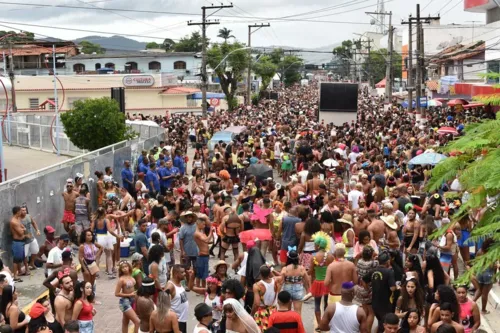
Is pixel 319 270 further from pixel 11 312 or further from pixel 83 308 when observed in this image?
pixel 11 312

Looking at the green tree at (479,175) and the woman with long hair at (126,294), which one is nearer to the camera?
the green tree at (479,175)

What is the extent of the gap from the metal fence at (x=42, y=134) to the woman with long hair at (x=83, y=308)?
22.9m

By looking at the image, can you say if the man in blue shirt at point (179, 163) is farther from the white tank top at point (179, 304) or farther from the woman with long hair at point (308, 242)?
the white tank top at point (179, 304)

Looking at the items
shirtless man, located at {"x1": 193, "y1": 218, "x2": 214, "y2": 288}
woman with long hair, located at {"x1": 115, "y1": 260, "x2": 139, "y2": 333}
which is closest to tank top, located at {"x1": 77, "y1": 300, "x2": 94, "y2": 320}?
woman with long hair, located at {"x1": 115, "y1": 260, "x2": 139, "y2": 333}

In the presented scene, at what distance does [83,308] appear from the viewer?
923cm

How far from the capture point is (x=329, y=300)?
1063 centimetres

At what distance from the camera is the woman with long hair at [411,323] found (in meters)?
8.67

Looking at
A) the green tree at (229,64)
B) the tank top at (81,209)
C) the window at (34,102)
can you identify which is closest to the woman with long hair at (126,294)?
the tank top at (81,209)

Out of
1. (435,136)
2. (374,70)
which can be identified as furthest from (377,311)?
(374,70)

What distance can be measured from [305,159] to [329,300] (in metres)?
13.3

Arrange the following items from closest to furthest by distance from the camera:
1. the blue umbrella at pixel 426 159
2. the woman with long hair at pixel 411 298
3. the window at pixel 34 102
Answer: the woman with long hair at pixel 411 298 < the blue umbrella at pixel 426 159 < the window at pixel 34 102

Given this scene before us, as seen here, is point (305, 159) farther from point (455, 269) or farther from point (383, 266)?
point (383, 266)

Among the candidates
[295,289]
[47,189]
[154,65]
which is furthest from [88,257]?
[154,65]

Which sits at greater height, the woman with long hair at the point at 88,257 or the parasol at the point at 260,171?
the parasol at the point at 260,171
